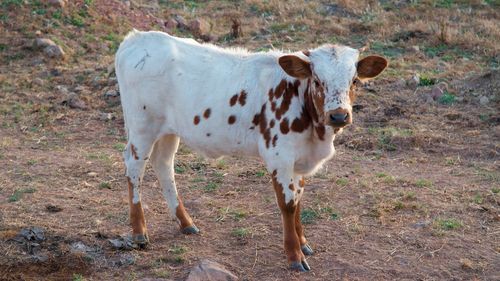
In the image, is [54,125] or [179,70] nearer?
[179,70]

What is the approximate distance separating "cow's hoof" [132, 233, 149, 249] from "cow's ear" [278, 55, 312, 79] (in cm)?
212

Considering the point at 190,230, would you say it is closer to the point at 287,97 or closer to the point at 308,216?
the point at 308,216

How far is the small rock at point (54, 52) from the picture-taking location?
13.8m

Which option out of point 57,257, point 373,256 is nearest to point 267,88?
point 373,256

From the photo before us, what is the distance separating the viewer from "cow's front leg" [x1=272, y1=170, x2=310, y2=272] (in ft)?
20.6

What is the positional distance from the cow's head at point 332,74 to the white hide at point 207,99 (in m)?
0.16

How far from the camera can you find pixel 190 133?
6.68 metres

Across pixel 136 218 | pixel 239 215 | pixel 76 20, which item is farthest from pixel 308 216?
pixel 76 20

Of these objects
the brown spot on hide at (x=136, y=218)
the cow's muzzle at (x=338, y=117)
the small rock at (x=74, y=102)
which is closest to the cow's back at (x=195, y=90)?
the brown spot on hide at (x=136, y=218)

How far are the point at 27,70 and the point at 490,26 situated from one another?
9.03 metres

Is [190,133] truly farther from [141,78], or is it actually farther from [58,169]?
[58,169]

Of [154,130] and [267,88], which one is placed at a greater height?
[267,88]

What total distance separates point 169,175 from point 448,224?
2731 mm

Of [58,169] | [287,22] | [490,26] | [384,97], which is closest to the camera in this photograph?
[58,169]
